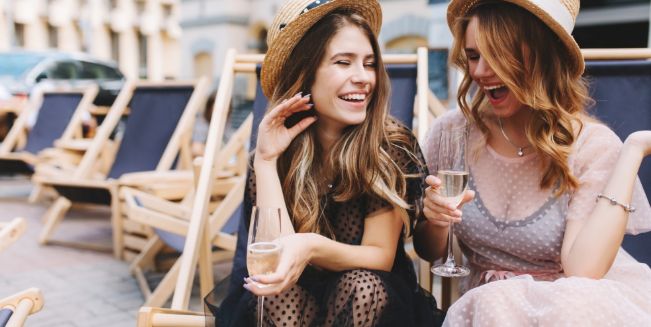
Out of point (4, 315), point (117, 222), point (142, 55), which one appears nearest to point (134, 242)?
point (117, 222)

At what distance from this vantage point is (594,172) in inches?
65.4

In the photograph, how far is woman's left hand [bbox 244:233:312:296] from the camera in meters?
1.29

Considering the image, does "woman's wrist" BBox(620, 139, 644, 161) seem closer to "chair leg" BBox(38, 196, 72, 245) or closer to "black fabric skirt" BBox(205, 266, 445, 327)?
"black fabric skirt" BBox(205, 266, 445, 327)

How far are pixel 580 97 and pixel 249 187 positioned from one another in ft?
3.47

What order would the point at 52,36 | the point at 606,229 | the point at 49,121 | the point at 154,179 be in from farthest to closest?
the point at 52,36 < the point at 49,121 < the point at 154,179 < the point at 606,229

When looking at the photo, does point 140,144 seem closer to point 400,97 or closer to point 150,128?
point 150,128

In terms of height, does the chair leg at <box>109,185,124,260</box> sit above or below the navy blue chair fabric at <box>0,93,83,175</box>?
below

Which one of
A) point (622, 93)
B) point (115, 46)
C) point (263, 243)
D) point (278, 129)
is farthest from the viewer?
point (115, 46)

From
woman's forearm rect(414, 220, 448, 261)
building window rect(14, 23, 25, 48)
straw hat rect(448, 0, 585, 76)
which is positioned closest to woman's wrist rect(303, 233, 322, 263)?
woman's forearm rect(414, 220, 448, 261)

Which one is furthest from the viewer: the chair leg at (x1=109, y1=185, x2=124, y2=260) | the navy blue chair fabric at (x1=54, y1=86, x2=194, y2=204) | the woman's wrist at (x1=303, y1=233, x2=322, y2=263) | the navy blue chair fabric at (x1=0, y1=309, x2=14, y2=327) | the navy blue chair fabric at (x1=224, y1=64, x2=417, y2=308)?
the navy blue chair fabric at (x1=54, y1=86, x2=194, y2=204)

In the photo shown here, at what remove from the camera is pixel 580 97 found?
5.72 feet

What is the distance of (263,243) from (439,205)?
536mm

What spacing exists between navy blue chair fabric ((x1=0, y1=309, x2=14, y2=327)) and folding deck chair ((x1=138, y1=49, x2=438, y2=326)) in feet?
1.62

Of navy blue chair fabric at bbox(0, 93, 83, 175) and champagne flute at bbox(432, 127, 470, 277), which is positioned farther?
navy blue chair fabric at bbox(0, 93, 83, 175)
